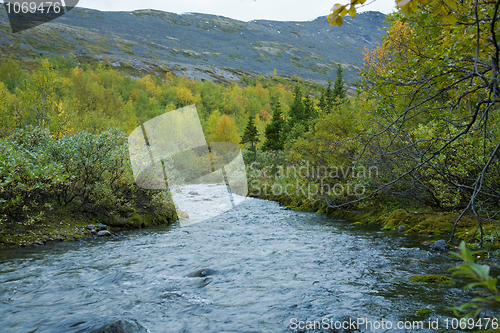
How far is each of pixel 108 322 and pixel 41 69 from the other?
1130 inches

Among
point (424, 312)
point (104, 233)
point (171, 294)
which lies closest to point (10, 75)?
point (104, 233)

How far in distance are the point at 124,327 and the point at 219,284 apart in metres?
2.45

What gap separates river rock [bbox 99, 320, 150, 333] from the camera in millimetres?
4664

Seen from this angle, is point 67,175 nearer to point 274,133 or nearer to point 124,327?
point 124,327

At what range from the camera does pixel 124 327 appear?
477cm

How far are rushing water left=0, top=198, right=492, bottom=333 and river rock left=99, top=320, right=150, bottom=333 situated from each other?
0.55 feet

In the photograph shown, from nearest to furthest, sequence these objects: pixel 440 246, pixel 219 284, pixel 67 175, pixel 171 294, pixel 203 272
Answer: pixel 171 294
pixel 219 284
pixel 203 272
pixel 440 246
pixel 67 175

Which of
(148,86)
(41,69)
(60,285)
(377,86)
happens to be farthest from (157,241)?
(148,86)

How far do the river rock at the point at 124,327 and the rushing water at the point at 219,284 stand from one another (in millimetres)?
169

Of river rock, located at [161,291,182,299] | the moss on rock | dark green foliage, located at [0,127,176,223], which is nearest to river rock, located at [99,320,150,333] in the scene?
river rock, located at [161,291,182,299]

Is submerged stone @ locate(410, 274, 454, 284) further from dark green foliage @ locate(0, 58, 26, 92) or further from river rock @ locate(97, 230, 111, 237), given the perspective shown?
dark green foliage @ locate(0, 58, 26, 92)

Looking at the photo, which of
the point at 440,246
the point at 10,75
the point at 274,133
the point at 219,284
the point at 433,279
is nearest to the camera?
the point at 433,279

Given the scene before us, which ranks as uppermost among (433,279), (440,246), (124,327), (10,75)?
(10,75)

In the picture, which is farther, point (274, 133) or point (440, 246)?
point (274, 133)
